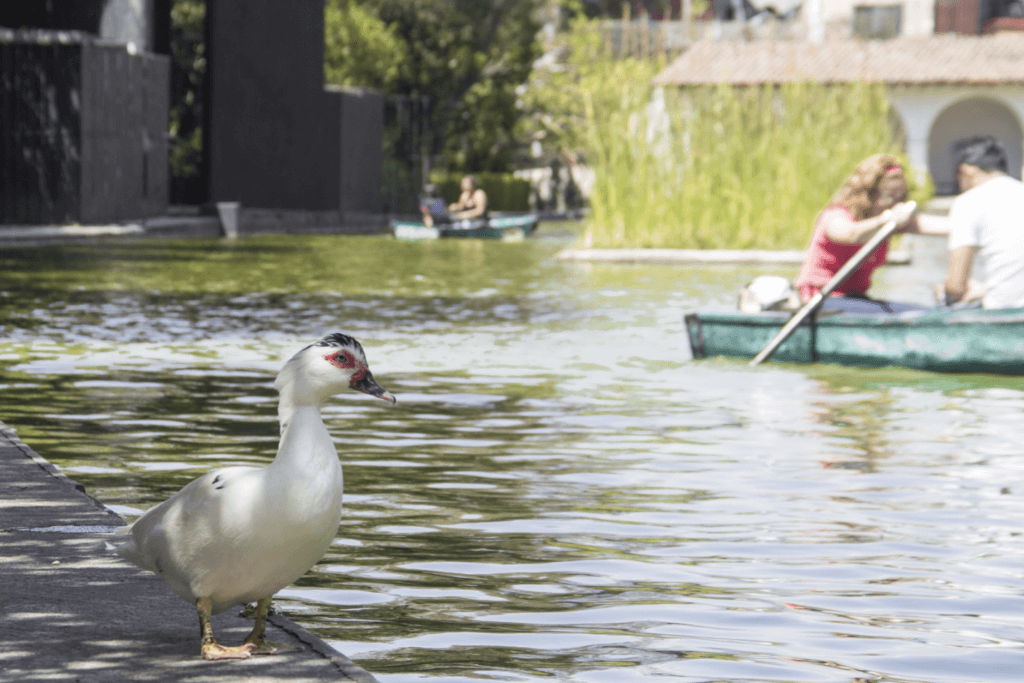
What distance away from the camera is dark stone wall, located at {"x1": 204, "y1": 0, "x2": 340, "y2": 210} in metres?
38.0

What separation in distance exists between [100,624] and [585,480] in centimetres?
412

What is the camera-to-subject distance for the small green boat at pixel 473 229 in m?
36.7

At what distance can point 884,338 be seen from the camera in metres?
14.1

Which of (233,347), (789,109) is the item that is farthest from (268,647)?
(789,109)

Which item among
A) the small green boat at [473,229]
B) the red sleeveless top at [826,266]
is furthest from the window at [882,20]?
the red sleeveless top at [826,266]

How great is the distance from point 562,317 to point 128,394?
23.1 feet

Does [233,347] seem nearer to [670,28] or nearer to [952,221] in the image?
[952,221]

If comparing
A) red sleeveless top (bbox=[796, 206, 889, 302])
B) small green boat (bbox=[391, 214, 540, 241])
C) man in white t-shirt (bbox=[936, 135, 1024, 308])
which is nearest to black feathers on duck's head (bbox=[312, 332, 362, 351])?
man in white t-shirt (bbox=[936, 135, 1024, 308])

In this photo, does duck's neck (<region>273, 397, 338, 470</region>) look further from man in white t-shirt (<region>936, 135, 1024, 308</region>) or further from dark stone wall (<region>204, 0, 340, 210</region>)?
dark stone wall (<region>204, 0, 340, 210</region>)

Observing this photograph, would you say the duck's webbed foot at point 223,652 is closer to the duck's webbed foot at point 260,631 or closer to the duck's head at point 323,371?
the duck's webbed foot at point 260,631

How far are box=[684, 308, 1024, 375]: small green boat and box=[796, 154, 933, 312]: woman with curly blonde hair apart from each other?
0.34 m

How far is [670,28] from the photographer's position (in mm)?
81625

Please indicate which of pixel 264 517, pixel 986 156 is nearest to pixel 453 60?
pixel 986 156

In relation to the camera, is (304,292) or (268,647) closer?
(268,647)
